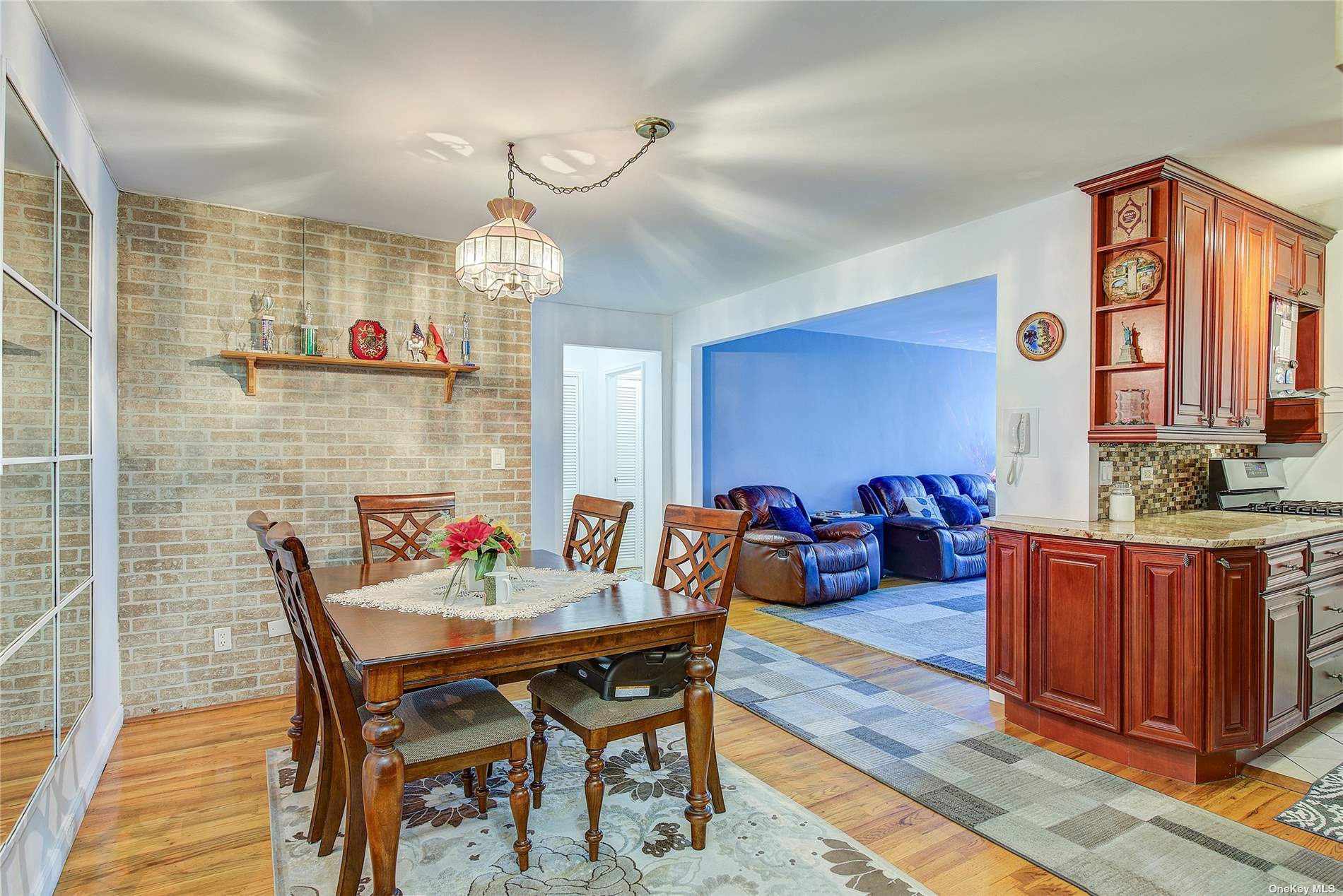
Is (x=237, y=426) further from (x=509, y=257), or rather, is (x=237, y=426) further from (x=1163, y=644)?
(x=1163, y=644)

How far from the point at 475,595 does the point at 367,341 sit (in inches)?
83.5

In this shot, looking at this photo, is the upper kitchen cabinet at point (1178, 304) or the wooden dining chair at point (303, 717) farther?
the upper kitchen cabinet at point (1178, 304)

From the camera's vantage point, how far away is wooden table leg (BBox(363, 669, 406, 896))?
173 cm

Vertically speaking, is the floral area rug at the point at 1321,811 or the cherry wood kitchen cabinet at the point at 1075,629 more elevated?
the cherry wood kitchen cabinet at the point at 1075,629

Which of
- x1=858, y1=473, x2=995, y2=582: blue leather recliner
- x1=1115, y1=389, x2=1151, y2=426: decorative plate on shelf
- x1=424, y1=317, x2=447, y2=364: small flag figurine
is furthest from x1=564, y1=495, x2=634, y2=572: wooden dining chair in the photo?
x1=858, y1=473, x2=995, y2=582: blue leather recliner

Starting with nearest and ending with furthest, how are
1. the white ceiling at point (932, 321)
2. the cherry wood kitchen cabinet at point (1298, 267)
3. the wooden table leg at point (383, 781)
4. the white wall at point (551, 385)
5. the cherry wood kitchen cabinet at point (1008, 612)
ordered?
the wooden table leg at point (383, 781) → the cherry wood kitchen cabinet at point (1008, 612) → the cherry wood kitchen cabinet at point (1298, 267) → the white wall at point (551, 385) → the white ceiling at point (932, 321)

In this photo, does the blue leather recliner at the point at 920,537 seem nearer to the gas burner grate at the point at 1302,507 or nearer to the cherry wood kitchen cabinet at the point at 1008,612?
the gas burner grate at the point at 1302,507

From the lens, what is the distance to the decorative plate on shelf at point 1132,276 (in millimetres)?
3055

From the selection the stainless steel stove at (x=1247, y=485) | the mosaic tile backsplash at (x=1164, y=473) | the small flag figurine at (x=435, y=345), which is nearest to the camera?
the mosaic tile backsplash at (x=1164, y=473)

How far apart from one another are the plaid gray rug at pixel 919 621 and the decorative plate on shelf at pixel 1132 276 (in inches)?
81.6

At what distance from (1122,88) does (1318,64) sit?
550mm

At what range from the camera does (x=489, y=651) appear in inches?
74.0

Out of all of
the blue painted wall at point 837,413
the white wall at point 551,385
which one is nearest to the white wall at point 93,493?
the white wall at point 551,385

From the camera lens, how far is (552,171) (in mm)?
Result: 3111
